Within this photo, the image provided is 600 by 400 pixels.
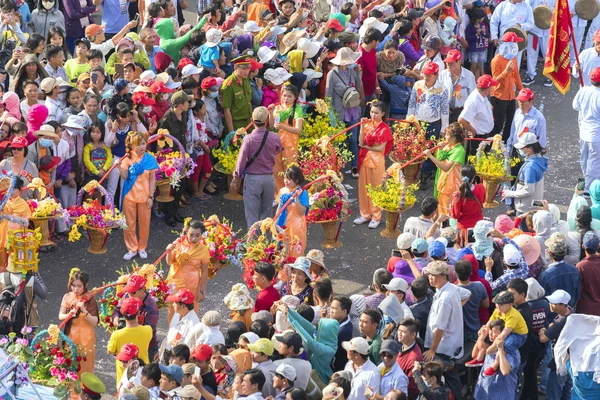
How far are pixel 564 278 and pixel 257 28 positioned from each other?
24.8 ft

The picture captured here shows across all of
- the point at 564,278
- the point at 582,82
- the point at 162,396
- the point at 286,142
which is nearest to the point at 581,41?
the point at 582,82

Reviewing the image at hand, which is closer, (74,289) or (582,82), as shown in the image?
(74,289)

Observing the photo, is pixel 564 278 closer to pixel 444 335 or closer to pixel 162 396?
pixel 444 335

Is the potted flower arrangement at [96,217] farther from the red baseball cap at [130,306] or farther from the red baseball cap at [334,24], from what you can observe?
the red baseball cap at [334,24]

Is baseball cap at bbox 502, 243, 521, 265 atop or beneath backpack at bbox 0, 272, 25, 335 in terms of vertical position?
atop

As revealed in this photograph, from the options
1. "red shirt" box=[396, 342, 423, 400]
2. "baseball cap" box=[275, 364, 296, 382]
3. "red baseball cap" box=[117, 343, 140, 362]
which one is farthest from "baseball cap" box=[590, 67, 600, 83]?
"red baseball cap" box=[117, 343, 140, 362]

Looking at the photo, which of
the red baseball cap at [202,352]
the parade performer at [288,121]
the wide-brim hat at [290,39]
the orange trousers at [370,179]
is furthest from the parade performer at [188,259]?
the wide-brim hat at [290,39]

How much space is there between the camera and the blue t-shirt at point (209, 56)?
1822cm

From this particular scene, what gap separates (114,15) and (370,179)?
20.9 feet

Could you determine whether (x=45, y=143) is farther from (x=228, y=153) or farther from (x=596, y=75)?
(x=596, y=75)

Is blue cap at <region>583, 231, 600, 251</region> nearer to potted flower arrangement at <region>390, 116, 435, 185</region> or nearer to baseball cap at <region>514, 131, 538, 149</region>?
baseball cap at <region>514, 131, 538, 149</region>

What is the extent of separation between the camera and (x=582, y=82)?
19.4 metres

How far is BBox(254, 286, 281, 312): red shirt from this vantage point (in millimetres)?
13477

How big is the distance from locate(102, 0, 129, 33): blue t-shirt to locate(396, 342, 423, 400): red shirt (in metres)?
10.7
